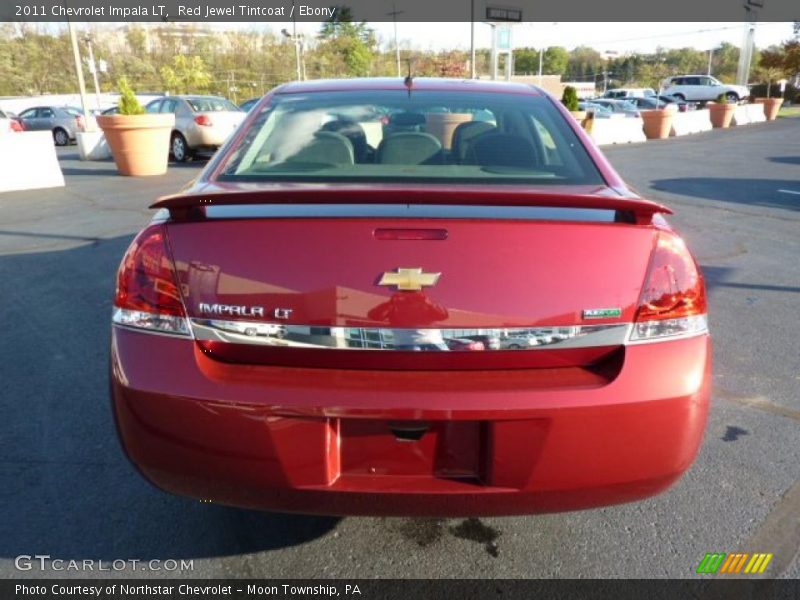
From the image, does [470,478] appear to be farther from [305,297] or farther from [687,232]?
[687,232]

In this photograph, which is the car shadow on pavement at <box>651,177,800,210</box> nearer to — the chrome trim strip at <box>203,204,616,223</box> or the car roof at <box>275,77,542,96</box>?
the car roof at <box>275,77,542,96</box>

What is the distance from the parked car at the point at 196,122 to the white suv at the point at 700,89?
127 ft

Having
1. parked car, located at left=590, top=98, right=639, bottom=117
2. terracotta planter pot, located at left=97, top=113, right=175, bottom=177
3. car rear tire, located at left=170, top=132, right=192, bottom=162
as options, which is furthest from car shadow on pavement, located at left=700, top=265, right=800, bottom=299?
parked car, located at left=590, top=98, right=639, bottom=117

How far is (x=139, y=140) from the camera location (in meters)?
11.4

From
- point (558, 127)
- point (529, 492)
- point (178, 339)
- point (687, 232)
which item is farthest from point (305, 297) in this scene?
point (687, 232)

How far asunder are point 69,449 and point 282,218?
1.79 metres

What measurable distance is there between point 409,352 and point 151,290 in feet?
2.49

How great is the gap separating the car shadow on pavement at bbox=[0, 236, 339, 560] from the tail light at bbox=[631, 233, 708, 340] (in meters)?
1.35

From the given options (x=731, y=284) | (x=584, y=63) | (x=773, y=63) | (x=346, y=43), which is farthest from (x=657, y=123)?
(x=584, y=63)

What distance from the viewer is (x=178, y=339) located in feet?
5.56

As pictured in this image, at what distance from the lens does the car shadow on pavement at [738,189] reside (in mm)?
9141

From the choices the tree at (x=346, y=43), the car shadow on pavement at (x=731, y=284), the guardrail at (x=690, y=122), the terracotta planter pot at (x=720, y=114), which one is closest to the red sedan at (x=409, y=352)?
the car shadow on pavement at (x=731, y=284)

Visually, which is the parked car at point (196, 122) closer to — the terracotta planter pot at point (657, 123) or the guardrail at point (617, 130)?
the guardrail at point (617, 130)

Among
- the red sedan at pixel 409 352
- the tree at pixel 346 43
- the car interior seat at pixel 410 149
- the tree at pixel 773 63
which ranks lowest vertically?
the red sedan at pixel 409 352
